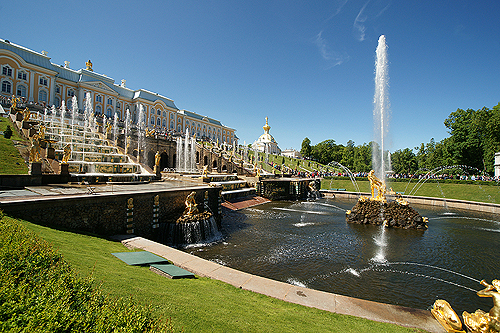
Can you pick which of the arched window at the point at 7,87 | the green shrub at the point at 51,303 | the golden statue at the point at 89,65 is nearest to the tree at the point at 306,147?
the golden statue at the point at 89,65

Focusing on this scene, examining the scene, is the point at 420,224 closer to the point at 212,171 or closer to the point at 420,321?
the point at 420,321

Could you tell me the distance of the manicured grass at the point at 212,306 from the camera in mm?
4098

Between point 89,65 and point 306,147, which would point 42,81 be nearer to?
point 89,65

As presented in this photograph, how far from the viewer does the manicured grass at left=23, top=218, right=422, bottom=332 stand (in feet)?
13.4

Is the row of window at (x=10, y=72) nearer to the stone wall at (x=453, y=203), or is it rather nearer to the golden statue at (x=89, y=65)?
the golden statue at (x=89, y=65)

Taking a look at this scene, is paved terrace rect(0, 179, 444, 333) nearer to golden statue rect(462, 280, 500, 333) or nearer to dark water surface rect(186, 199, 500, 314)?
golden statue rect(462, 280, 500, 333)

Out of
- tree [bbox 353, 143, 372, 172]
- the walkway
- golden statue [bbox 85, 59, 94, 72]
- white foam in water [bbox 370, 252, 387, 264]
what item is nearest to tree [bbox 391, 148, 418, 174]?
tree [bbox 353, 143, 372, 172]

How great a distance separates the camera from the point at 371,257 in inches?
457

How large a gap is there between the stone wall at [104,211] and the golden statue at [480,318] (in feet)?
39.6

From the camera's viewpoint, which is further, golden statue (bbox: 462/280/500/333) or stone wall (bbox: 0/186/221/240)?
stone wall (bbox: 0/186/221/240)

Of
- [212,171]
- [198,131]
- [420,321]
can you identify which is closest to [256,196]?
[212,171]

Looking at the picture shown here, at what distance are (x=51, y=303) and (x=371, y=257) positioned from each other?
12437 millimetres

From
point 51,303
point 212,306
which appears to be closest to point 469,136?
point 212,306

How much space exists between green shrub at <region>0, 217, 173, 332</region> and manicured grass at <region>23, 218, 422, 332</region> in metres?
0.79
